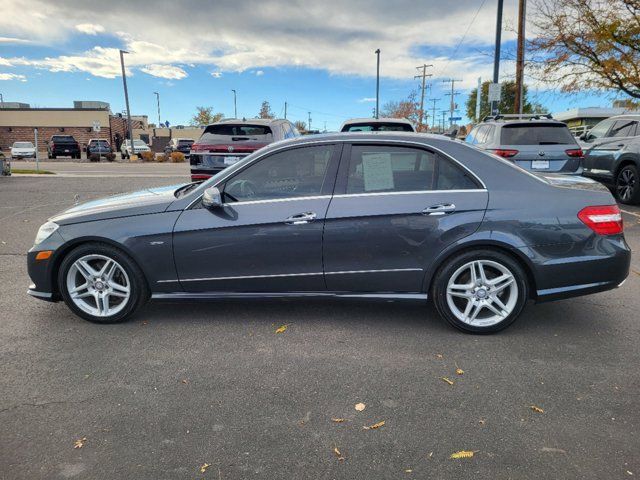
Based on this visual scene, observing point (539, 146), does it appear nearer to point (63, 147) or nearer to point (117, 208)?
point (117, 208)

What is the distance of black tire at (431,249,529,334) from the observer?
380 centimetres

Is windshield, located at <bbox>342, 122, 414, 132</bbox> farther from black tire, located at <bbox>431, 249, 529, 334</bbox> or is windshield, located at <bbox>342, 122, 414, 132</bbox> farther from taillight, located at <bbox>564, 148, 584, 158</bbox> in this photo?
black tire, located at <bbox>431, 249, 529, 334</bbox>

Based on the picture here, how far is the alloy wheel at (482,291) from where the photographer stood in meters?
3.84

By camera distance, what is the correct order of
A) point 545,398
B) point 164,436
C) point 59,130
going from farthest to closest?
point 59,130
point 545,398
point 164,436

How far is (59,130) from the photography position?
180 feet

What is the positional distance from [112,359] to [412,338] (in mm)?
2241

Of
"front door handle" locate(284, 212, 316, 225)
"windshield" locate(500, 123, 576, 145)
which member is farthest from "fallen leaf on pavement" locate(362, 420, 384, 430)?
"windshield" locate(500, 123, 576, 145)

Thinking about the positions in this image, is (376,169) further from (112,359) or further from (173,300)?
(112,359)

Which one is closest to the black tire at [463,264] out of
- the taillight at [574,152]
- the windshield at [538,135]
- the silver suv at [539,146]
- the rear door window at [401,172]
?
the rear door window at [401,172]

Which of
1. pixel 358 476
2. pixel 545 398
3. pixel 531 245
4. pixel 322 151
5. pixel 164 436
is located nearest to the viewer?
pixel 358 476

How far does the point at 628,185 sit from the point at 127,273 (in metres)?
9.67

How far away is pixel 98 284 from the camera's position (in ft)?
13.4

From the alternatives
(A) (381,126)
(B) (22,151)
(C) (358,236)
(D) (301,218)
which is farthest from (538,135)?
(B) (22,151)

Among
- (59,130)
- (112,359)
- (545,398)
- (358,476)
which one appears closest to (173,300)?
(112,359)
